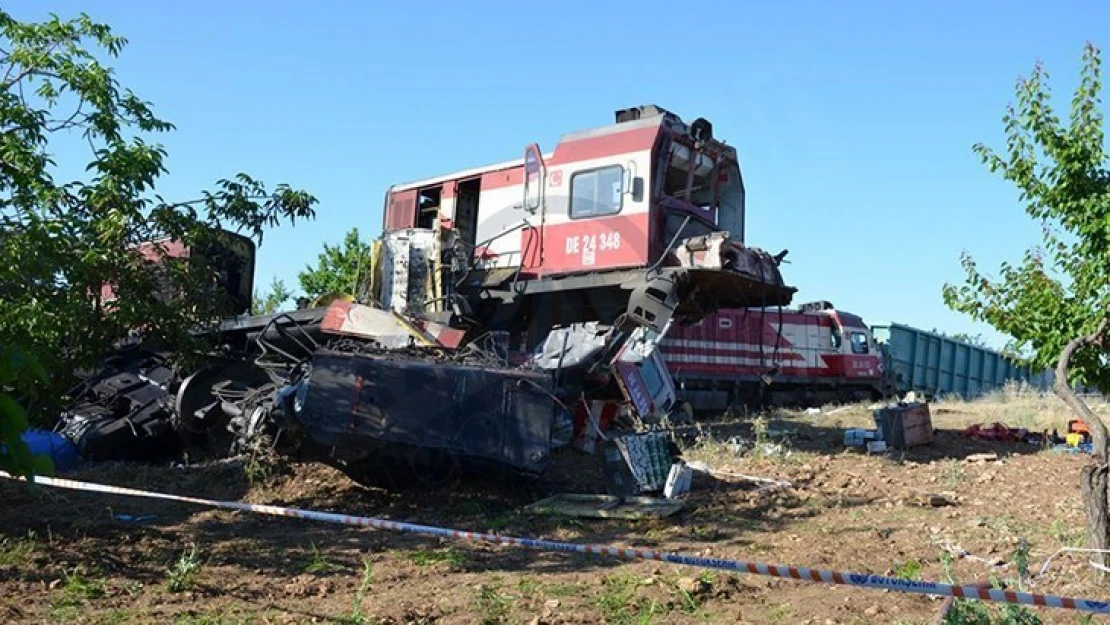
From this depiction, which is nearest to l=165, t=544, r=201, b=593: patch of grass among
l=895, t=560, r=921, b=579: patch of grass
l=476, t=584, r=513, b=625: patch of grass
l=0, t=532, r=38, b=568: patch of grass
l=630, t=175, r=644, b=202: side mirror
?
l=0, t=532, r=38, b=568: patch of grass

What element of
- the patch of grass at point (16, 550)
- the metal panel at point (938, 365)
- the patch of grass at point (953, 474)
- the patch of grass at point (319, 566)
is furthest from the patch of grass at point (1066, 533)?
the metal panel at point (938, 365)

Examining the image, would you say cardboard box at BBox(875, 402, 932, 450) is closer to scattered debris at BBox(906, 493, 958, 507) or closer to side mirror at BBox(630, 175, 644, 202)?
scattered debris at BBox(906, 493, 958, 507)

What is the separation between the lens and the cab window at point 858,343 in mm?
24047

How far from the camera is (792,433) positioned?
13586 mm

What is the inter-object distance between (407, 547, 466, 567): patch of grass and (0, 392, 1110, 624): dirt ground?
3cm

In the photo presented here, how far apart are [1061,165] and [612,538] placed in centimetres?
463

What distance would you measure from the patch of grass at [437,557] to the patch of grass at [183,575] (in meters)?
1.47

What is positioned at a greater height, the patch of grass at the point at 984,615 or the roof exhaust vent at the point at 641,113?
the roof exhaust vent at the point at 641,113

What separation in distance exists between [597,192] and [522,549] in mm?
6643

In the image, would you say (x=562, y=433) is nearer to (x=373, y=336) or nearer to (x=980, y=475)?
(x=373, y=336)

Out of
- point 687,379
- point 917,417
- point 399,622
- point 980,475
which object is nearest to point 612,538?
point 399,622

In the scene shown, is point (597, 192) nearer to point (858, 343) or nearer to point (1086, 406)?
point (1086, 406)

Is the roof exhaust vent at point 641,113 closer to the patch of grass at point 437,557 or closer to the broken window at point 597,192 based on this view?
the broken window at point 597,192

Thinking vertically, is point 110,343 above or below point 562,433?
above
